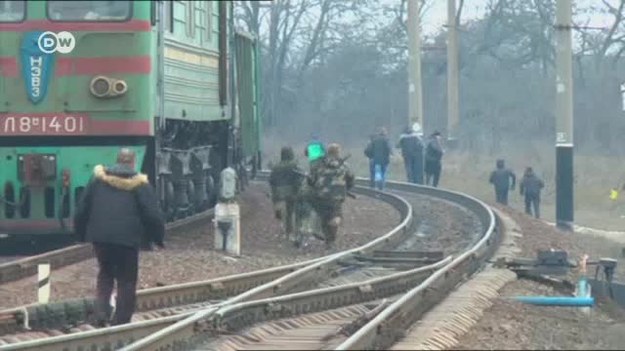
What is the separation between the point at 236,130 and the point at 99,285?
9722 mm

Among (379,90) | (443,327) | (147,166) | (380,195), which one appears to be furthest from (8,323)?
(379,90)

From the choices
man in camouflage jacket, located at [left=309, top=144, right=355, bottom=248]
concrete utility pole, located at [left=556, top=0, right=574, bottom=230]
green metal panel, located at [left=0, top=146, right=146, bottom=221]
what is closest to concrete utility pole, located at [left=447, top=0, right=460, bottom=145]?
concrete utility pole, located at [left=556, top=0, right=574, bottom=230]

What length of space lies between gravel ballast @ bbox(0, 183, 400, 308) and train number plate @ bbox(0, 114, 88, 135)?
1.47 m

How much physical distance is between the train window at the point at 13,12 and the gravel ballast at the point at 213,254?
274cm

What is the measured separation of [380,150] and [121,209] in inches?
726

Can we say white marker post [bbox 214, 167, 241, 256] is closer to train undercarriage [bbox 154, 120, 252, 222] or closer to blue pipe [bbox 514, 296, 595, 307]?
train undercarriage [bbox 154, 120, 252, 222]

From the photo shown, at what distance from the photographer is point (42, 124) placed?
Answer: 16359 millimetres

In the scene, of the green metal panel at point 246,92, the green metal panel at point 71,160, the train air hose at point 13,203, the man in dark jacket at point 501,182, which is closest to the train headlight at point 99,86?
the green metal panel at point 71,160

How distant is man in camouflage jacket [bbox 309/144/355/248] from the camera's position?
18672 millimetres

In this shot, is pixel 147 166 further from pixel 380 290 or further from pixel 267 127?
pixel 267 127

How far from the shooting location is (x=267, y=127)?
4262 centimetres

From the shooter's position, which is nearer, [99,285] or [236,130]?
[99,285]

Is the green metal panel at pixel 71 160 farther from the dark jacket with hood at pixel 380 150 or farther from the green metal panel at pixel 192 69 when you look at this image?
the dark jacket with hood at pixel 380 150

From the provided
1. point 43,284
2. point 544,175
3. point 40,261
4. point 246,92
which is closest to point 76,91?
point 40,261
